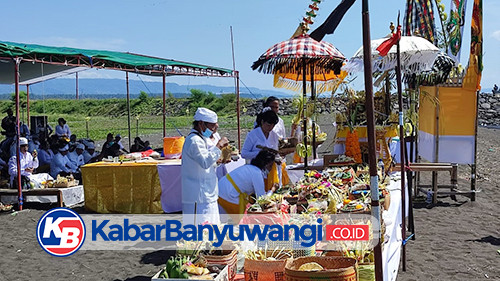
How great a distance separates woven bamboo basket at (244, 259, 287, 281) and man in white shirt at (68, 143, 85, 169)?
317 inches

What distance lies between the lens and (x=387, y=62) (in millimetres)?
6488

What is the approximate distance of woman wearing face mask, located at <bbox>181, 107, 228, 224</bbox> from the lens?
488 cm

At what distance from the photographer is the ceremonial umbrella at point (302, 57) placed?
6367mm

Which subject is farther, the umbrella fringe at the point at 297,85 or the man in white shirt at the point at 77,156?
the man in white shirt at the point at 77,156

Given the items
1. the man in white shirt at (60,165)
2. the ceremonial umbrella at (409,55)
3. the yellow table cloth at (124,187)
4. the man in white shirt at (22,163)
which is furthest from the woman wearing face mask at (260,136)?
the man in white shirt at (60,165)

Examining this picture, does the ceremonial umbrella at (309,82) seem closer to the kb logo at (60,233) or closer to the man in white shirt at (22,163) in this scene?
the kb logo at (60,233)

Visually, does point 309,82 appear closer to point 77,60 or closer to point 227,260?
point 77,60

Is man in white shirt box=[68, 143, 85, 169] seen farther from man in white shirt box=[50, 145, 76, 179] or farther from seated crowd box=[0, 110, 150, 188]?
man in white shirt box=[50, 145, 76, 179]

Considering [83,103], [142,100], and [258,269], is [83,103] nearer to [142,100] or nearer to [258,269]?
[142,100]

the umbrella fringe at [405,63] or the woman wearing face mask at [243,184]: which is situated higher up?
the umbrella fringe at [405,63]

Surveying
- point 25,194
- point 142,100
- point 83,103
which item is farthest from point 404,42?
point 83,103

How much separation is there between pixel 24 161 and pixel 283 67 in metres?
4.75

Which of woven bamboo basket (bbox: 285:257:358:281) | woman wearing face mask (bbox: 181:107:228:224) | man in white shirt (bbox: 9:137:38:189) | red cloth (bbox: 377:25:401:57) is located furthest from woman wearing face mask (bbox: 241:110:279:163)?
man in white shirt (bbox: 9:137:38:189)

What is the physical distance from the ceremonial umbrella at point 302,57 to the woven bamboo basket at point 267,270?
384 centimetres
